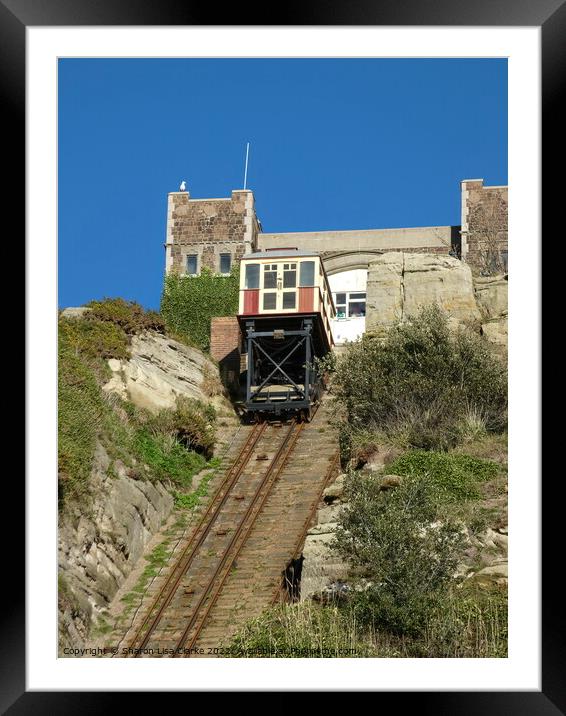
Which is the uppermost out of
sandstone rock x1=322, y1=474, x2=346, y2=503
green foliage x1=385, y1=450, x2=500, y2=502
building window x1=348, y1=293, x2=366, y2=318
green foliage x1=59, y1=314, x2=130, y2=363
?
building window x1=348, y1=293, x2=366, y2=318

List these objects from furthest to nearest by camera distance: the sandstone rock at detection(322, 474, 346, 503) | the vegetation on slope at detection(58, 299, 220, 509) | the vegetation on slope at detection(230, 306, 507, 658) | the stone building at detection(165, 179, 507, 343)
A: the stone building at detection(165, 179, 507, 343) → the vegetation on slope at detection(58, 299, 220, 509) → the sandstone rock at detection(322, 474, 346, 503) → the vegetation on slope at detection(230, 306, 507, 658)

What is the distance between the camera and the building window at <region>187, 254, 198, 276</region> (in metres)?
44.9

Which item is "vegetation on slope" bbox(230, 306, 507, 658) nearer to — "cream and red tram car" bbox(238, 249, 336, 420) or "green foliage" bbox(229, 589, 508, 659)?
"green foliage" bbox(229, 589, 508, 659)

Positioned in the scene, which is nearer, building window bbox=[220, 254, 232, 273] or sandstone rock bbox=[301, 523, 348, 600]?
sandstone rock bbox=[301, 523, 348, 600]

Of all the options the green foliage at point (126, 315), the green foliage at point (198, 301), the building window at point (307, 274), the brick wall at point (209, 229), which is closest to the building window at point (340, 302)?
the green foliage at point (198, 301)

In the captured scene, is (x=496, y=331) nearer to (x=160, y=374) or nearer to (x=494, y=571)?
(x=160, y=374)

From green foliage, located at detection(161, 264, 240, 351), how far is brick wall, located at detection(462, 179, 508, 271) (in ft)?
28.9

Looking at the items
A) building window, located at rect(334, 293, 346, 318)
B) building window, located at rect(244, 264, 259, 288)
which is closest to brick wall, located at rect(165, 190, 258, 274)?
building window, located at rect(334, 293, 346, 318)

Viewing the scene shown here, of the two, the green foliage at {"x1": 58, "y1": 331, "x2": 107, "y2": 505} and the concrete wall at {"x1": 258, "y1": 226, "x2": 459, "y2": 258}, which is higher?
the concrete wall at {"x1": 258, "y1": 226, "x2": 459, "y2": 258}

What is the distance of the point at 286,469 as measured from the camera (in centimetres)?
2353

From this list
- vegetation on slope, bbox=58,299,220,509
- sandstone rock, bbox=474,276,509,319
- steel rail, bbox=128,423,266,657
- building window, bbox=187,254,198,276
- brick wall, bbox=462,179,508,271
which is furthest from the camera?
building window, bbox=187,254,198,276
